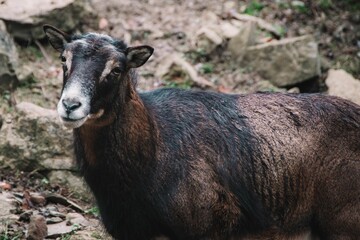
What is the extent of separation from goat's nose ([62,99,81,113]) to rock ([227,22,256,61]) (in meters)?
7.50

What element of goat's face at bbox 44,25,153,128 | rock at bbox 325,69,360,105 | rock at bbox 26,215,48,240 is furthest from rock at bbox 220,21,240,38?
goat's face at bbox 44,25,153,128

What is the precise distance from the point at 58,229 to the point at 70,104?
9.86 ft

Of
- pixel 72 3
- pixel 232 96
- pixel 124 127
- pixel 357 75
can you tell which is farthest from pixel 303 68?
pixel 124 127

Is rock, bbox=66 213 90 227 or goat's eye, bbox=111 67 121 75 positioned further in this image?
rock, bbox=66 213 90 227

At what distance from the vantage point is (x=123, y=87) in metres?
7.61

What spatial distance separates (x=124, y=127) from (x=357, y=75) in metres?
7.86

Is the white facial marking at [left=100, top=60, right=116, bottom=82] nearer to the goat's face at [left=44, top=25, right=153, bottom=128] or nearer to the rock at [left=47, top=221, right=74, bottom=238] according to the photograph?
the goat's face at [left=44, top=25, right=153, bottom=128]

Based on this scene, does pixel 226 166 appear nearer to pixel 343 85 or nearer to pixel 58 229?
pixel 58 229

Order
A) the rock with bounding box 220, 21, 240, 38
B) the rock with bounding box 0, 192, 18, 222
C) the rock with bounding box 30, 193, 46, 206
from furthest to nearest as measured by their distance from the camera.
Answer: the rock with bounding box 220, 21, 240, 38
the rock with bounding box 30, 193, 46, 206
the rock with bounding box 0, 192, 18, 222

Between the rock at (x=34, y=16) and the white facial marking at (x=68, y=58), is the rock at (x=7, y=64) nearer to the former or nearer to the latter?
the rock at (x=34, y=16)

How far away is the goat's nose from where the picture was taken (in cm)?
683

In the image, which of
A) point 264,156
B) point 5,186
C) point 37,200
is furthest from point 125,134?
point 5,186

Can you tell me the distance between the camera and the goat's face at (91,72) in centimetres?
691

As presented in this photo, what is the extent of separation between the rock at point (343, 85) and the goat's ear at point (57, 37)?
6118 mm
